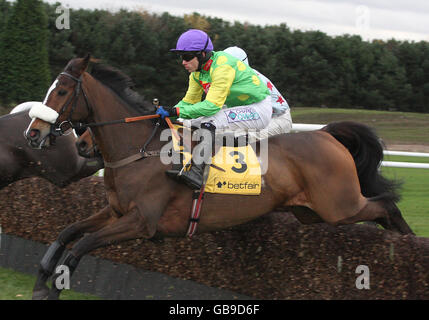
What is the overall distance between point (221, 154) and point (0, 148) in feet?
7.77

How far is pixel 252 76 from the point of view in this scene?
4520 millimetres

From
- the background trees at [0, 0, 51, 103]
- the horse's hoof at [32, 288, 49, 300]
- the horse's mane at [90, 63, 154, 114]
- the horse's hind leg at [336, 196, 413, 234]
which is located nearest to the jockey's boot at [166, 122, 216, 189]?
the horse's mane at [90, 63, 154, 114]

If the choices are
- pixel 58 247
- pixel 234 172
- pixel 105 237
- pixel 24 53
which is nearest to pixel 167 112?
pixel 234 172

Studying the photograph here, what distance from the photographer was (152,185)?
4.16m

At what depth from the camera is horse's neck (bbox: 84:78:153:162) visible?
4207 millimetres

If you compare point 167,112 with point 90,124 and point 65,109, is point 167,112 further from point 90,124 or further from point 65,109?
point 65,109

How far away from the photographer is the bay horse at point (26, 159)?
557cm

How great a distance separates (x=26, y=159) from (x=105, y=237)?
199cm

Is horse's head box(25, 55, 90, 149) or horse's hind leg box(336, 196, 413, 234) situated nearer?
horse's head box(25, 55, 90, 149)

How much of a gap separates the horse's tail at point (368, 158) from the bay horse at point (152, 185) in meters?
0.14

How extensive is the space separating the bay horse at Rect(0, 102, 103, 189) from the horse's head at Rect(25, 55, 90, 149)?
4.96ft

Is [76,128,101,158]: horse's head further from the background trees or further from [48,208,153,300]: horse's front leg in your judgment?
the background trees
